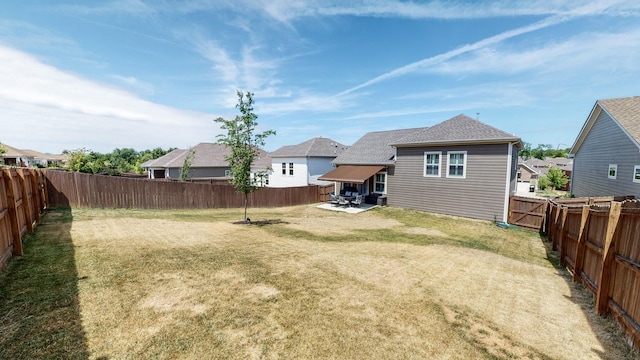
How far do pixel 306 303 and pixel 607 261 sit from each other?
18.3 ft

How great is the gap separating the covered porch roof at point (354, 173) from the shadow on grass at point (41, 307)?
1436cm

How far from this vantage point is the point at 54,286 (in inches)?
195

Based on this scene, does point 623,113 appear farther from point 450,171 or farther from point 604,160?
point 450,171

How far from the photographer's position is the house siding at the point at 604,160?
1282 cm

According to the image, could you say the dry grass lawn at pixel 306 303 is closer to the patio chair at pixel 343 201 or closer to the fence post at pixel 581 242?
the fence post at pixel 581 242

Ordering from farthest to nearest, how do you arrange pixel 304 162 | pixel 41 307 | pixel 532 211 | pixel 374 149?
pixel 304 162
pixel 374 149
pixel 532 211
pixel 41 307

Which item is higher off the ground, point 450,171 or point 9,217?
point 450,171

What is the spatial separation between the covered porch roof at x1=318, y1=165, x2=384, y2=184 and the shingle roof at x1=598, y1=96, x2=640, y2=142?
11980mm

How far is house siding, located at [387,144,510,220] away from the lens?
47.2 ft

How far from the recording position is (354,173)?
19.3 meters

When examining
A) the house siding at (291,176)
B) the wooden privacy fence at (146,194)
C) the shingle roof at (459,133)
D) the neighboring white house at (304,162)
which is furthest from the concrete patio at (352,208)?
the house siding at (291,176)

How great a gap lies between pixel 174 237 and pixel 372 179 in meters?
14.4

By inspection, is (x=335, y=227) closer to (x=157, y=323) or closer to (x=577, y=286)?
(x=577, y=286)

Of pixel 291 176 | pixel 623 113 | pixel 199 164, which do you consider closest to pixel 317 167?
pixel 291 176
